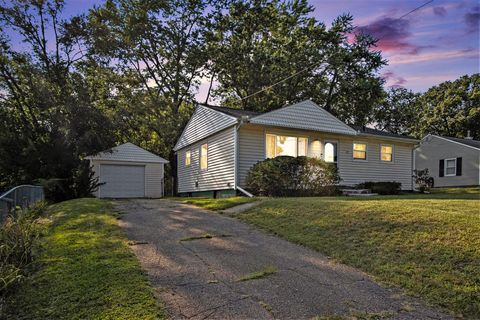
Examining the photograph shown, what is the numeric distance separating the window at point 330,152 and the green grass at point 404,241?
7739 millimetres

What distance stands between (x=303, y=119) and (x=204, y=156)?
5197mm

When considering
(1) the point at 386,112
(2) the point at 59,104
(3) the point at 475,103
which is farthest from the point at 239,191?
(3) the point at 475,103

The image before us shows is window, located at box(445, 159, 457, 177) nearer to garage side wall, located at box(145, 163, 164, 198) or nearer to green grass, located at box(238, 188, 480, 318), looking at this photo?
green grass, located at box(238, 188, 480, 318)

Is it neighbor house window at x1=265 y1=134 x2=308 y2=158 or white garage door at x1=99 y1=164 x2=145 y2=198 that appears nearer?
neighbor house window at x1=265 y1=134 x2=308 y2=158

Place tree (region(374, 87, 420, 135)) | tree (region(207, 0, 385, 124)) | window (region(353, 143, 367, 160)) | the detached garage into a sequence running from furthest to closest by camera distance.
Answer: tree (region(374, 87, 420, 135)) → tree (region(207, 0, 385, 124)) → the detached garage → window (region(353, 143, 367, 160))

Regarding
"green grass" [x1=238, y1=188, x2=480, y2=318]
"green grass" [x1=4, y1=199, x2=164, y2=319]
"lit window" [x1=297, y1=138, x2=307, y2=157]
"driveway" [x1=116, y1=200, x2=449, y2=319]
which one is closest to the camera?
"green grass" [x1=4, y1=199, x2=164, y2=319]

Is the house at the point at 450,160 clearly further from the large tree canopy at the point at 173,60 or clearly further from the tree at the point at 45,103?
the tree at the point at 45,103

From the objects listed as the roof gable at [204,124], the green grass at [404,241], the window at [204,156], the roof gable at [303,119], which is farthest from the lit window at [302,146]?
the green grass at [404,241]

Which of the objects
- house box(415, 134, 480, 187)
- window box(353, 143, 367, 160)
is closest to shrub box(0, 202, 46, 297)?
window box(353, 143, 367, 160)

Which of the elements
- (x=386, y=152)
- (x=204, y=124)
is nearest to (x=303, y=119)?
(x=204, y=124)

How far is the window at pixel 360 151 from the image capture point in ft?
53.2

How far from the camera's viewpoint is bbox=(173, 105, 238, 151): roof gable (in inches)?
553

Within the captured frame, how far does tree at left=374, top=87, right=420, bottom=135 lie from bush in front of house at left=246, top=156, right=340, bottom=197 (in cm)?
2720

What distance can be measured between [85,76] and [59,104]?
7.97 meters
